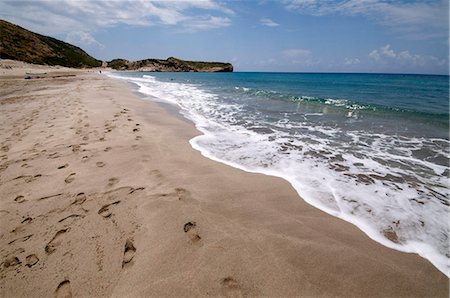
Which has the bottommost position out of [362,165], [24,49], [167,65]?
[362,165]

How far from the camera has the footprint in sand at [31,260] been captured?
2586 millimetres

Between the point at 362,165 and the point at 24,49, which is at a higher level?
the point at 24,49

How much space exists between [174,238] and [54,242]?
4.88 ft

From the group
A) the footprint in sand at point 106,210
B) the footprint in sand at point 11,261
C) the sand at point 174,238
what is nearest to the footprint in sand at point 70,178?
the sand at point 174,238

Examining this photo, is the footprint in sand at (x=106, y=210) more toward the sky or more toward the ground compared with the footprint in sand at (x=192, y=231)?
more toward the sky

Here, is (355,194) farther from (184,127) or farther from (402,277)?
(184,127)

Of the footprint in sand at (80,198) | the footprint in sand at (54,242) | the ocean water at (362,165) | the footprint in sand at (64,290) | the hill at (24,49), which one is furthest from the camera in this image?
the hill at (24,49)

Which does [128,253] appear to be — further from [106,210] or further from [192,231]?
[106,210]

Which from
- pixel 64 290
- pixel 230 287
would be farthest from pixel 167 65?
pixel 230 287

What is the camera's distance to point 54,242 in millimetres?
2898

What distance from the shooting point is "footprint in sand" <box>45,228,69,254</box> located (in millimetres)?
2793

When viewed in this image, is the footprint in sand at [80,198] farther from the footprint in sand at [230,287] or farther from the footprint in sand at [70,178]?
the footprint in sand at [230,287]

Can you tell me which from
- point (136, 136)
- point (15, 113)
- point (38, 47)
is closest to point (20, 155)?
point (136, 136)

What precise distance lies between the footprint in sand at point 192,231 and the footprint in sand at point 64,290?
1.31 meters
